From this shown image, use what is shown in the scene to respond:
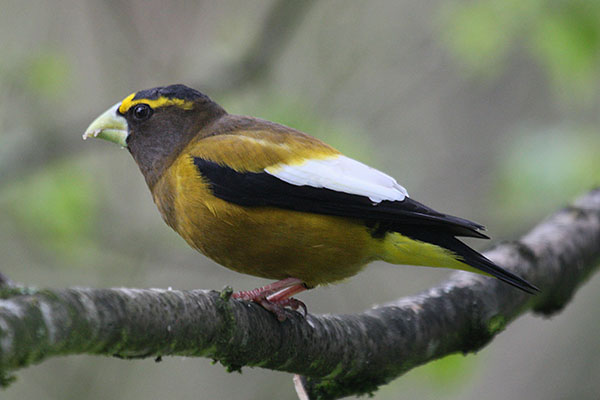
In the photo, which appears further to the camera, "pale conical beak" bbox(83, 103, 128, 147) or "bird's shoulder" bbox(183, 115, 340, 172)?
"pale conical beak" bbox(83, 103, 128, 147)

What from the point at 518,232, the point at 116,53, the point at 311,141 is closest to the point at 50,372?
the point at 116,53

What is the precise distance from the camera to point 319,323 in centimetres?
336

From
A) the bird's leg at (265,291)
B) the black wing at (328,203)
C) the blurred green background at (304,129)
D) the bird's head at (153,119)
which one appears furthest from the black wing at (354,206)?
the blurred green background at (304,129)

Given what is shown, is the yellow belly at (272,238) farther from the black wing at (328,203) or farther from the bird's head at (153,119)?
the bird's head at (153,119)

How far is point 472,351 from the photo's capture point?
4062 mm

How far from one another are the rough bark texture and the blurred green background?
107 centimetres

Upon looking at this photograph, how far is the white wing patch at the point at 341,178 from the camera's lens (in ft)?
12.1

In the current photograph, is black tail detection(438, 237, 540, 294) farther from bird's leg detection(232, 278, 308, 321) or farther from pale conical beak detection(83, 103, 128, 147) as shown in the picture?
pale conical beak detection(83, 103, 128, 147)

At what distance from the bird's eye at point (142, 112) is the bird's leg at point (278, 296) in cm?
144

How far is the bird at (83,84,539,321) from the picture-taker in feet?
11.7

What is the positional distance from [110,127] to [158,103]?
34 centimetres

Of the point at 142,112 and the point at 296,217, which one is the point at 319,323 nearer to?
the point at 296,217

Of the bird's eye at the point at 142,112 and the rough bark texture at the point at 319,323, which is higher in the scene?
the bird's eye at the point at 142,112

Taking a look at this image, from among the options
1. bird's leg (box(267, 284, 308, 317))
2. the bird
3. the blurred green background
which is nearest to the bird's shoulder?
the bird
